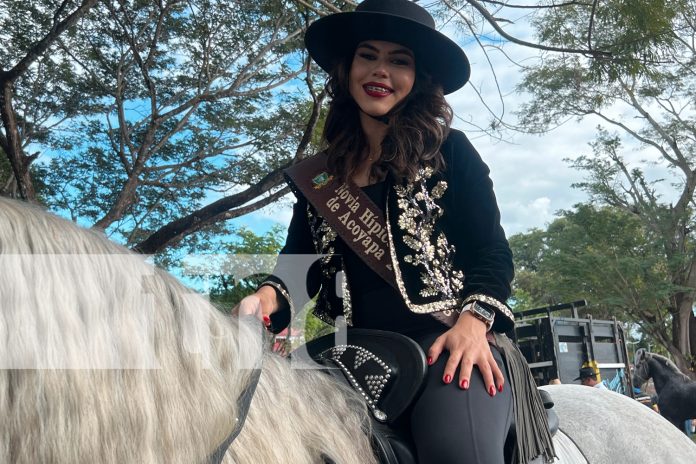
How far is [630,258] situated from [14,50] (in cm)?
2080

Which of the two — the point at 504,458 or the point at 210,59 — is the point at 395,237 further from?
the point at 210,59

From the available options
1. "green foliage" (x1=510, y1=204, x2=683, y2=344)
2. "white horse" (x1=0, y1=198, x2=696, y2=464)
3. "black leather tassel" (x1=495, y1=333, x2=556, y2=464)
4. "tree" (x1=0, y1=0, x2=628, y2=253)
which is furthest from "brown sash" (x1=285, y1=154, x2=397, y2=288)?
"green foliage" (x1=510, y1=204, x2=683, y2=344)

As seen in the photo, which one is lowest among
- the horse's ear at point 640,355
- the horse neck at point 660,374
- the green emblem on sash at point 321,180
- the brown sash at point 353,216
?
the horse neck at point 660,374

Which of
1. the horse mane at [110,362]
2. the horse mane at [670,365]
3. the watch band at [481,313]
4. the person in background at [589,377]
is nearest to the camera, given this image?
the horse mane at [110,362]

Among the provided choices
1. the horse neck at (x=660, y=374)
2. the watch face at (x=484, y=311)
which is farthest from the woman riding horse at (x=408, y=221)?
the horse neck at (x=660, y=374)

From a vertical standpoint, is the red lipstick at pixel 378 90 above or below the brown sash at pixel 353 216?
above

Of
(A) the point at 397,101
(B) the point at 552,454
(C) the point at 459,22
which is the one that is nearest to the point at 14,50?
(C) the point at 459,22

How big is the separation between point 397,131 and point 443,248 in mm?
418

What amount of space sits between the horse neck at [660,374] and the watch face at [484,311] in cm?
1355

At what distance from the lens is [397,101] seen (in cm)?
218

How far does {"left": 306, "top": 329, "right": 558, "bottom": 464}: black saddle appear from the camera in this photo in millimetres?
1676

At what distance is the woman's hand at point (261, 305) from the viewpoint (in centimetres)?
198

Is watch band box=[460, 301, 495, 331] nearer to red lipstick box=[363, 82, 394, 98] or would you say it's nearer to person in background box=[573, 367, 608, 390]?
red lipstick box=[363, 82, 394, 98]

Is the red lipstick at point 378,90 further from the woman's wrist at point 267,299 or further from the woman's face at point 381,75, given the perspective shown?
the woman's wrist at point 267,299
